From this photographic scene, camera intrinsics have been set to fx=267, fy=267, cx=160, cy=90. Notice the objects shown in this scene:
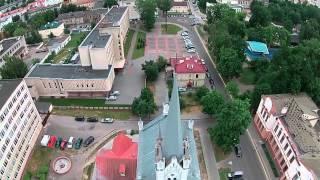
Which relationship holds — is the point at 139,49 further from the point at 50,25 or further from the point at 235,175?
the point at 235,175

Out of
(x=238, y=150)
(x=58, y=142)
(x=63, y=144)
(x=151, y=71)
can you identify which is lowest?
(x=238, y=150)

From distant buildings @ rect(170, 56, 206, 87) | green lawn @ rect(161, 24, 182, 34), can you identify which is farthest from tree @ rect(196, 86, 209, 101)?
green lawn @ rect(161, 24, 182, 34)

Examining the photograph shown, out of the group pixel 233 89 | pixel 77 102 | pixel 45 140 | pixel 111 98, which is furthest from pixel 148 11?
pixel 45 140

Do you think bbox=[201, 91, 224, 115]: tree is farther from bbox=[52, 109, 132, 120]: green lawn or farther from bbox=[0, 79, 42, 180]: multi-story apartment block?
bbox=[0, 79, 42, 180]: multi-story apartment block

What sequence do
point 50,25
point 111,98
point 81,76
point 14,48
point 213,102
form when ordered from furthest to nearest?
point 50,25 → point 14,48 → point 111,98 → point 81,76 → point 213,102

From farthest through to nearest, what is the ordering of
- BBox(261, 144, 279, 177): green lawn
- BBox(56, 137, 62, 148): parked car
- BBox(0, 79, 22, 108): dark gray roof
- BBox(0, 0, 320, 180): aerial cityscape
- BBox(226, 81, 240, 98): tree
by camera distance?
1. BBox(226, 81, 240, 98): tree
2. BBox(56, 137, 62, 148): parked car
3. BBox(261, 144, 279, 177): green lawn
4. BBox(0, 79, 22, 108): dark gray roof
5. BBox(0, 0, 320, 180): aerial cityscape
